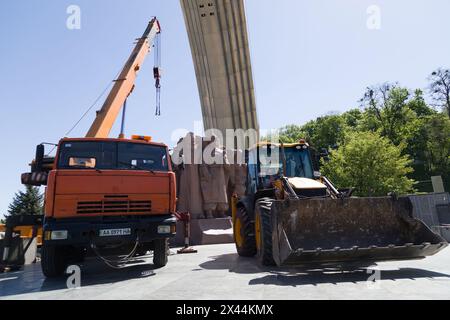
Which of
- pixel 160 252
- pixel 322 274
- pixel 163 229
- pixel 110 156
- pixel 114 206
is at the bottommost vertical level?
pixel 322 274

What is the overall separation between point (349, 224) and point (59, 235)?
4859 millimetres

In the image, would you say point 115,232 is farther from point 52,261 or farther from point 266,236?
point 266,236

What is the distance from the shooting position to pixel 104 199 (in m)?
5.77

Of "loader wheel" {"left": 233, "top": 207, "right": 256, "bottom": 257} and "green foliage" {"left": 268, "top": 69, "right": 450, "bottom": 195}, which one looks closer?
"loader wheel" {"left": 233, "top": 207, "right": 256, "bottom": 257}

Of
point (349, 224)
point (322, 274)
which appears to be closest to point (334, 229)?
point (349, 224)

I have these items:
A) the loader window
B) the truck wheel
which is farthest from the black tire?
the loader window

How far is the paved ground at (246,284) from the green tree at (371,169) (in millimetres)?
20952

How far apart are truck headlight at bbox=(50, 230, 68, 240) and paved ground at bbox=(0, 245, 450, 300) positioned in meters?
0.73

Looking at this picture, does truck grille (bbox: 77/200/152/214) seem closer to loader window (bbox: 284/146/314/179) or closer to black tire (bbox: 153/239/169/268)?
black tire (bbox: 153/239/169/268)

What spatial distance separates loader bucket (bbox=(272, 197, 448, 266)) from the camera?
539 centimetres

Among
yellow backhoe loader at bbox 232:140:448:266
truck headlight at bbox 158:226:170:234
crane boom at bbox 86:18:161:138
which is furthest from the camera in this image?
crane boom at bbox 86:18:161:138
